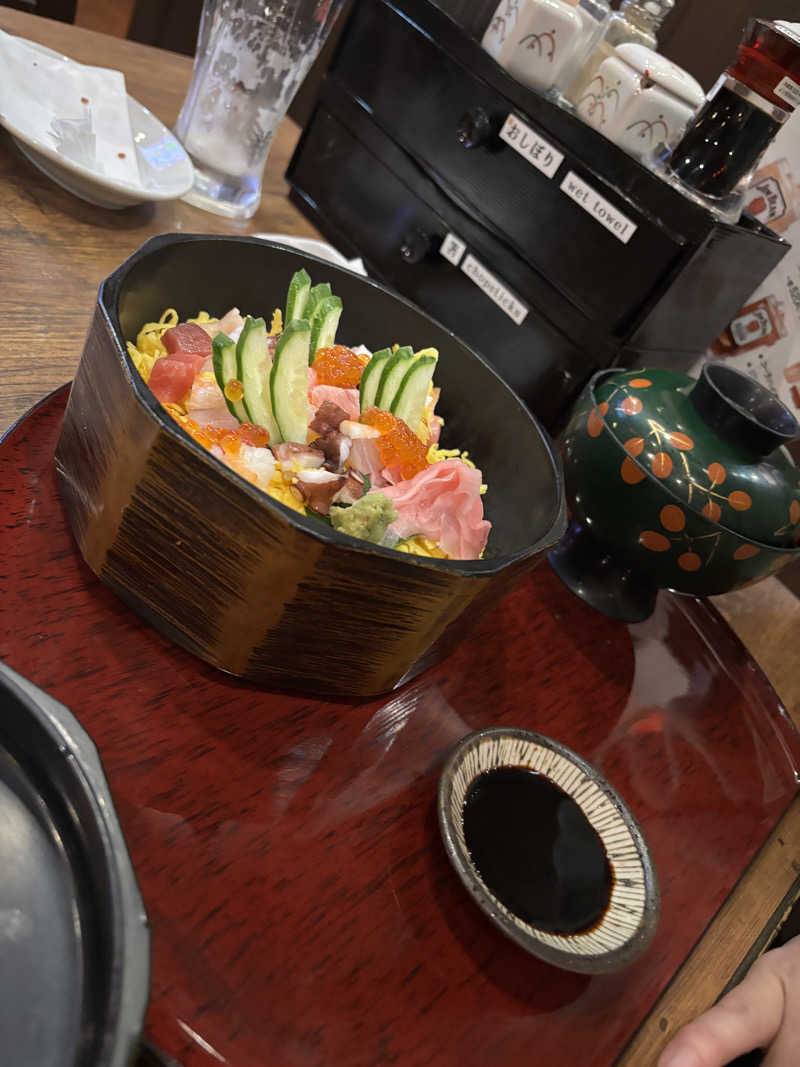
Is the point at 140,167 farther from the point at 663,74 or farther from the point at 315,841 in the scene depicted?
the point at 315,841

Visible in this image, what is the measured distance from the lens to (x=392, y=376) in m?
1.07

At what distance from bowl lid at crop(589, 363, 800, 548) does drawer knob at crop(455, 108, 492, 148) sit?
2.17 feet

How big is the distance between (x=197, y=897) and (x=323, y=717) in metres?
0.25

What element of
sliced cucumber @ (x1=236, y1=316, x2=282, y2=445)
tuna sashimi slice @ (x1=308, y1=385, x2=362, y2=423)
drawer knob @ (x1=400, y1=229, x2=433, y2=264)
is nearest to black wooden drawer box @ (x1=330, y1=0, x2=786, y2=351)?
drawer knob @ (x1=400, y1=229, x2=433, y2=264)

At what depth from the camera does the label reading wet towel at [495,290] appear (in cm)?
156

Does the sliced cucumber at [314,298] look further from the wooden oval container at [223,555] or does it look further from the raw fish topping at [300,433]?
the wooden oval container at [223,555]

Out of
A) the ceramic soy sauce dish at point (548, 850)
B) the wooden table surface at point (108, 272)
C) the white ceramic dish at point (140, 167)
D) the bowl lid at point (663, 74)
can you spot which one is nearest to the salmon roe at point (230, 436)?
the wooden table surface at point (108, 272)

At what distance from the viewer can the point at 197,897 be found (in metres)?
0.69

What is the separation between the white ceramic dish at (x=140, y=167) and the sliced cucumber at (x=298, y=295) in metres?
0.55

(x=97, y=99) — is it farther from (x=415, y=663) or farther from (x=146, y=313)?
(x=415, y=663)

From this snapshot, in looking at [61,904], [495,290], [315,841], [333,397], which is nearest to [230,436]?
[333,397]

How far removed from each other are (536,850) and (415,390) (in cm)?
59

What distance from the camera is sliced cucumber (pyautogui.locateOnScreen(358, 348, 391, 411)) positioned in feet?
3.48

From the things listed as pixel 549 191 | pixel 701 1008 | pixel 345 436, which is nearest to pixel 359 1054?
pixel 701 1008
